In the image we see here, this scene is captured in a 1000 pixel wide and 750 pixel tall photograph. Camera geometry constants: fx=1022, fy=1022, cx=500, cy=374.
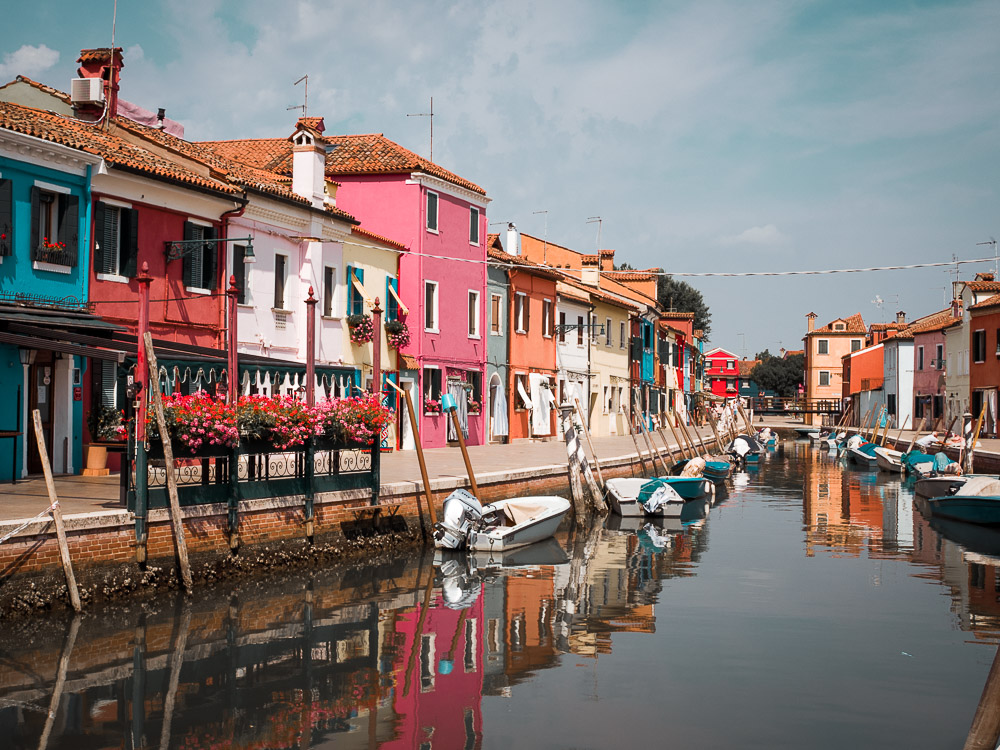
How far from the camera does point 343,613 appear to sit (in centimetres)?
1409

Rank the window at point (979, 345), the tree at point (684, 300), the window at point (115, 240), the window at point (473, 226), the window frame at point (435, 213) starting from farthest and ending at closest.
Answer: the tree at point (684, 300) < the window at point (979, 345) < the window at point (473, 226) < the window frame at point (435, 213) < the window at point (115, 240)

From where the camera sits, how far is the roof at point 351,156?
102ft

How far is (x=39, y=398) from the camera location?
59.6 feet

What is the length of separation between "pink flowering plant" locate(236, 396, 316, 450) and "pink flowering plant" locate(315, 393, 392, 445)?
0.34m

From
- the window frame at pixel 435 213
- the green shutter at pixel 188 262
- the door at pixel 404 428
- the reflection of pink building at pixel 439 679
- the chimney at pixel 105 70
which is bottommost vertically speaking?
the reflection of pink building at pixel 439 679

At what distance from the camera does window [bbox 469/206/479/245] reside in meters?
34.9

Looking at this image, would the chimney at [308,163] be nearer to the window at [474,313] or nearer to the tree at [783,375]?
the window at [474,313]

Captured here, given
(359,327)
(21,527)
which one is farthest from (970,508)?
(21,527)

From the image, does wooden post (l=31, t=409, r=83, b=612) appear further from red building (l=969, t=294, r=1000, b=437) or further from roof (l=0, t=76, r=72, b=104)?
red building (l=969, t=294, r=1000, b=437)

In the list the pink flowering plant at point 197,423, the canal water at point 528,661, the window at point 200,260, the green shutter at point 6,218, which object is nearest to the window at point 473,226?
the window at point 200,260

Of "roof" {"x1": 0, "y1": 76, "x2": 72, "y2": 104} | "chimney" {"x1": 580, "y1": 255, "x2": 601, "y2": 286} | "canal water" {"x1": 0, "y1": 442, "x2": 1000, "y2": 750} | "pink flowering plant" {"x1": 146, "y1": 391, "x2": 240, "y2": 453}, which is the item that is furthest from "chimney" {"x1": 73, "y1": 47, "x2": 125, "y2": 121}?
"chimney" {"x1": 580, "y1": 255, "x2": 601, "y2": 286}

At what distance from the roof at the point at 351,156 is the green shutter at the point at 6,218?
1309 centimetres

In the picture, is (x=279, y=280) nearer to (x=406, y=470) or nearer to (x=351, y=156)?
(x=406, y=470)

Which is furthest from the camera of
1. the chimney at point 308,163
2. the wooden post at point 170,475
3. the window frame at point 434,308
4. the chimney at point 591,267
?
the chimney at point 591,267
